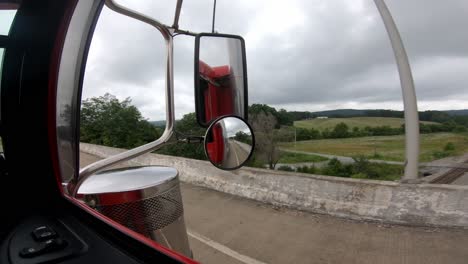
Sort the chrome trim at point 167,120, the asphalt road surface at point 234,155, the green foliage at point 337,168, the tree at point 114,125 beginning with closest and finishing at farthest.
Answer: the chrome trim at point 167,120
the tree at point 114,125
the asphalt road surface at point 234,155
the green foliage at point 337,168

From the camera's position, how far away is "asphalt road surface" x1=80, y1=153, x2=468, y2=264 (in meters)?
3.86

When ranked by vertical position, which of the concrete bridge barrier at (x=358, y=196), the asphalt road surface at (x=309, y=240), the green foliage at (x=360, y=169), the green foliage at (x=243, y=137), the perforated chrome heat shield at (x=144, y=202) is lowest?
the green foliage at (x=360, y=169)

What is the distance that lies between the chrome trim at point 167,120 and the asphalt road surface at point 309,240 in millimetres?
2977

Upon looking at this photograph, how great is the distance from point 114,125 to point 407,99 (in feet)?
20.1

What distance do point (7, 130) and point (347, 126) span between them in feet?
38.1

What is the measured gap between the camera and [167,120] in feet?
5.00

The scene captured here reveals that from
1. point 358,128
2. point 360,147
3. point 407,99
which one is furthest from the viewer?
point 360,147

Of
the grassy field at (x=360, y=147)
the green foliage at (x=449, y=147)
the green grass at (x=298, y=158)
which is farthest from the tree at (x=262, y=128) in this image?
the green foliage at (x=449, y=147)

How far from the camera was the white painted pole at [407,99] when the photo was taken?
5.83m

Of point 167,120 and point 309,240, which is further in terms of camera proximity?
point 309,240

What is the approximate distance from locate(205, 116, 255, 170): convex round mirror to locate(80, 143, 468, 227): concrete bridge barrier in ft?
13.9

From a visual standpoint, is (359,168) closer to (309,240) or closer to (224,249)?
(309,240)

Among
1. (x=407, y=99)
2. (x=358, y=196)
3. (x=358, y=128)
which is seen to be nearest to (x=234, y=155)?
(x=358, y=196)

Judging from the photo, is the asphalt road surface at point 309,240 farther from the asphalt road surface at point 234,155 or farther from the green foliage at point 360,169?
the green foliage at point 360,169
